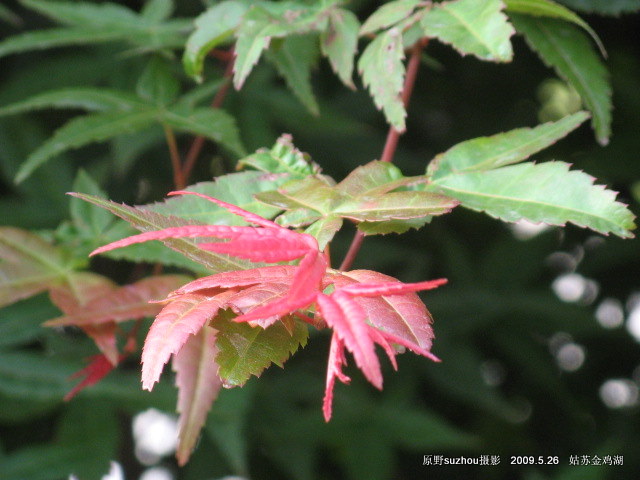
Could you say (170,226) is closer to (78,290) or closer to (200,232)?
(200,232)

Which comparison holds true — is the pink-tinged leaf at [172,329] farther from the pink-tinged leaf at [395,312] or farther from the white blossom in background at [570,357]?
the white blossom in background at [570,357]

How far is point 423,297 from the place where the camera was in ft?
4.82

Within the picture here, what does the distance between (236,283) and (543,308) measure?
1.20m

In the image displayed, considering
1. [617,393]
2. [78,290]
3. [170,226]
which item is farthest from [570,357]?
[170,226]

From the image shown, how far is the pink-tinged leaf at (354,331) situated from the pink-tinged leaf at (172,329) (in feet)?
0.28

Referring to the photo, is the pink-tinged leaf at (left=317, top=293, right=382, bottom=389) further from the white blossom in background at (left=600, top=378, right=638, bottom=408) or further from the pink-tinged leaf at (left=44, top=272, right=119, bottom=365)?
the white blossom in background at (left=600, top=378, right=638, bottom=408)

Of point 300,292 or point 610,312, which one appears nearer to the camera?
point 300,292

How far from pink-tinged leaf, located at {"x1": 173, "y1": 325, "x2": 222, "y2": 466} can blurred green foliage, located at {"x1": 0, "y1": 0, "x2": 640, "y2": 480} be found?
0.42 meters

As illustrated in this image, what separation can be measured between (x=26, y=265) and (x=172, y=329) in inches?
16.7

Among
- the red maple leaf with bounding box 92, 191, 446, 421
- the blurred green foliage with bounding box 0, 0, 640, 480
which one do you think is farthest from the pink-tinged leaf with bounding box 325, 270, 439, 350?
the blurred green foliage with bounding box 0, 0, 640, 480

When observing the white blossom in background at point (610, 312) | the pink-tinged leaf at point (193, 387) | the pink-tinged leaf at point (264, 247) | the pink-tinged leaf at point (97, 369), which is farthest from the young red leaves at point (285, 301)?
the white blossom in background at point (610, 312)

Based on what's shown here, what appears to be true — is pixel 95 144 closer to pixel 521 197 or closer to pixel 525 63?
pixel 525 63

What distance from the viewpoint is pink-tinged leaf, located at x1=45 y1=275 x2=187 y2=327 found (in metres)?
0.63

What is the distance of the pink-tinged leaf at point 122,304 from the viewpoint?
2.07ft
